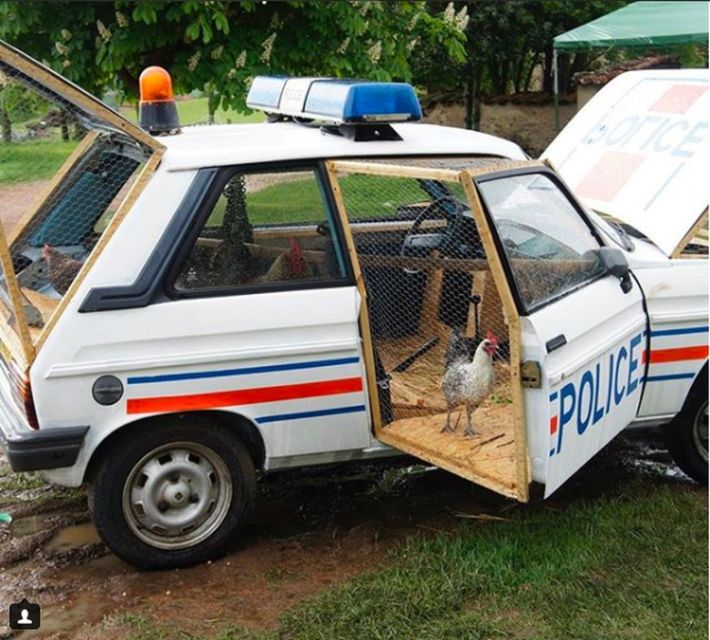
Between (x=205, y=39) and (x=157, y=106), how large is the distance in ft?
10.5

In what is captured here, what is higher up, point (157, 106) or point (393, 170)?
point (157, 106)

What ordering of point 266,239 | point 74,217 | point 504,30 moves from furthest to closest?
point 504,30, point 74,217, point 266,239

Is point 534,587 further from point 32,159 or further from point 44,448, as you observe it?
point 32,159

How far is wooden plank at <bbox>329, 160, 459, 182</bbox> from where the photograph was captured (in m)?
3.72

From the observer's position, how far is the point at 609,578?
3.97 m

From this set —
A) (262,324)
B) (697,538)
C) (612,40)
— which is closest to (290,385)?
(262,324)

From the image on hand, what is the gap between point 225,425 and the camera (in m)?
4.15

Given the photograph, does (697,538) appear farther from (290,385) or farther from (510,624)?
(290,385)

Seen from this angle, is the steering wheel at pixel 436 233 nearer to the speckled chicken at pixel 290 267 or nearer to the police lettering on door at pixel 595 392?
the speckled chicken at pixel 290 267

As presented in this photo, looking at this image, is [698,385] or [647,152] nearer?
[698,385]

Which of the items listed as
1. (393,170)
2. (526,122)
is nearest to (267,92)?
(393,170)

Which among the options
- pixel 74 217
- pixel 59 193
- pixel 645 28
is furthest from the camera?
pixel 645 28

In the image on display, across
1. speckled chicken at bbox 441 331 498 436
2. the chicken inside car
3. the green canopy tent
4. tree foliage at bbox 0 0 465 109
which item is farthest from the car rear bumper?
the green canopy tent

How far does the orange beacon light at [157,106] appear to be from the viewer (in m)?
4.62
